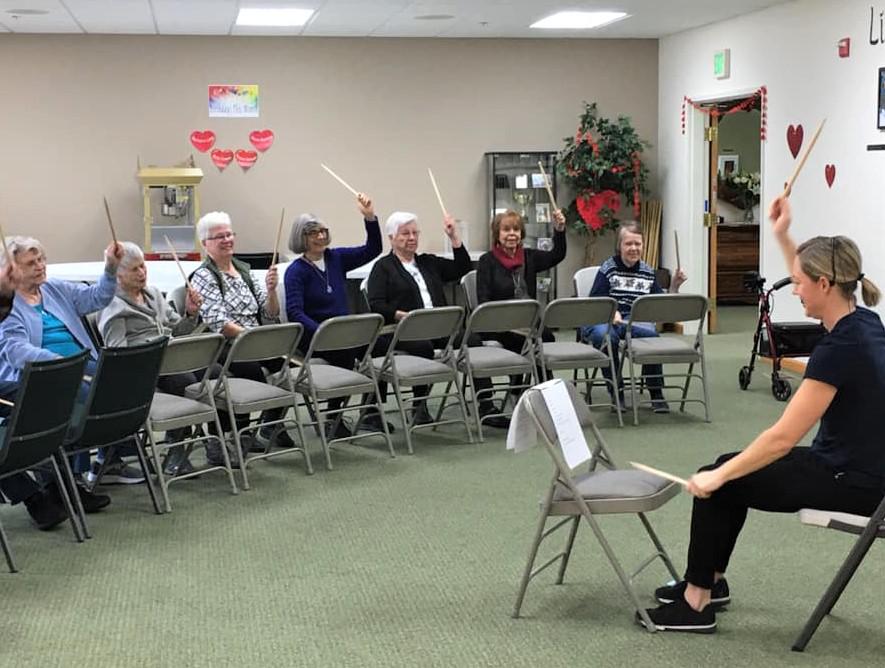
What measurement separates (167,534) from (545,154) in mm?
7224

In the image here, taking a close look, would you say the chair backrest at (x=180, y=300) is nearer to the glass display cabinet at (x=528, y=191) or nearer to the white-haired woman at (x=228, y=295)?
the white-haired woman at (x=228, y=295)

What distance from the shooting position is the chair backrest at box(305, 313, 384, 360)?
5.98m

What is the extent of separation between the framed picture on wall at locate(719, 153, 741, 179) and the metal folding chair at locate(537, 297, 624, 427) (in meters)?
7.18

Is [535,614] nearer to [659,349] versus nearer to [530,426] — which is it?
[530,426]

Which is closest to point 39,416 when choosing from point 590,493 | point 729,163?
point 590,493

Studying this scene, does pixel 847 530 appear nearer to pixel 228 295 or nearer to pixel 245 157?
pixel 228 295

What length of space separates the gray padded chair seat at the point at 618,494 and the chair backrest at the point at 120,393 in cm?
210

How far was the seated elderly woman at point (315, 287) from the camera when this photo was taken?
21.6 ft

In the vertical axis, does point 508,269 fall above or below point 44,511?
above

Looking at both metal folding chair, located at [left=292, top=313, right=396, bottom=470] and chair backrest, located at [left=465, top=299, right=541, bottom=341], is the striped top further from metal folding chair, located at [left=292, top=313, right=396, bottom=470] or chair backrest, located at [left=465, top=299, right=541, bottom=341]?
metal folding chair, located at [left=292, top=313, right=396, bottom=470]

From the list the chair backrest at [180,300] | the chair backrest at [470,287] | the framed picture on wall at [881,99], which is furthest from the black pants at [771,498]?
the framed picture on wall at [881,99]

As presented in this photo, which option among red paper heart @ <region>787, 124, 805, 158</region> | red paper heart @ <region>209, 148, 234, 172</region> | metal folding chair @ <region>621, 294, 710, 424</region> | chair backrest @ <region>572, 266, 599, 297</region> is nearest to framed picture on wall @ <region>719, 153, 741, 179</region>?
red paper heart @ <region>787, 124, 805, 158</region>

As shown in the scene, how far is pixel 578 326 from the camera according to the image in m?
6.95

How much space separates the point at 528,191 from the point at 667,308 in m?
4.65
